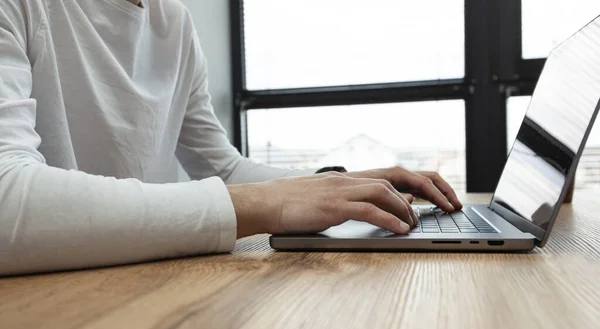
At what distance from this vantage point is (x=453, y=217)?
0.79m

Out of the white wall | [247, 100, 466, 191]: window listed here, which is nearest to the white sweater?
the white wall

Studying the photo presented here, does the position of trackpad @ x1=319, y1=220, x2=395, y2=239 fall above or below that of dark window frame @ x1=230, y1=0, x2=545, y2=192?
below

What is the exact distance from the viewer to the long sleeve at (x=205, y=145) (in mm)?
1295

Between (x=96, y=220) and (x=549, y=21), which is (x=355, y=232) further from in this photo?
(x=549, y=21)

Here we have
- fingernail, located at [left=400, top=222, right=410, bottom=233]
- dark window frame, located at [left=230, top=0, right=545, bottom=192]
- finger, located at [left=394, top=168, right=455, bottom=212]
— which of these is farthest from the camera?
dark window frame, located at [left=230, top=0, right=545, bottom=192]

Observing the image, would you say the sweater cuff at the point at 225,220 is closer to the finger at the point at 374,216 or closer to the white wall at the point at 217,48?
the finger at the point at 374,216

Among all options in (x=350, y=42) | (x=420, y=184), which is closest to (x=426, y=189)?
(x=420, y=184)

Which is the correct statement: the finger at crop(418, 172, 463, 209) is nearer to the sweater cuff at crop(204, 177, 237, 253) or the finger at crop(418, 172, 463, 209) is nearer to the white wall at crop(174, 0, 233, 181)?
the sweater cuff at crop(204, 177, 237, 253)

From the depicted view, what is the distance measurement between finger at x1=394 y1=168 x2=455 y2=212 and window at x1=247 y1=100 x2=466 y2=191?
1406 millimetres

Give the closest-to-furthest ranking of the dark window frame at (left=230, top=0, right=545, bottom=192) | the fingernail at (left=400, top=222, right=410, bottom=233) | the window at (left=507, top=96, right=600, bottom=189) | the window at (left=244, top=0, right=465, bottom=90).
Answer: the fingernail at (left=400, top=222, right=410, bottom=233)
the window at (left=507, top=96, right=600, bottom=189)
the dark window frame at (left=230, top=0, right=545, bottom=192)
the window at (left=244, top=0, right=465, bottom=90)

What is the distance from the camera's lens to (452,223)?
70 cm

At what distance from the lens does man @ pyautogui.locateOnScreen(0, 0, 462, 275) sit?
1.65ft

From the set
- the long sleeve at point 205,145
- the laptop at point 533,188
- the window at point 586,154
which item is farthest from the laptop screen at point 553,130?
the window at point 586,154

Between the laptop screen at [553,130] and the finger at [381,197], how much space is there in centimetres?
16
